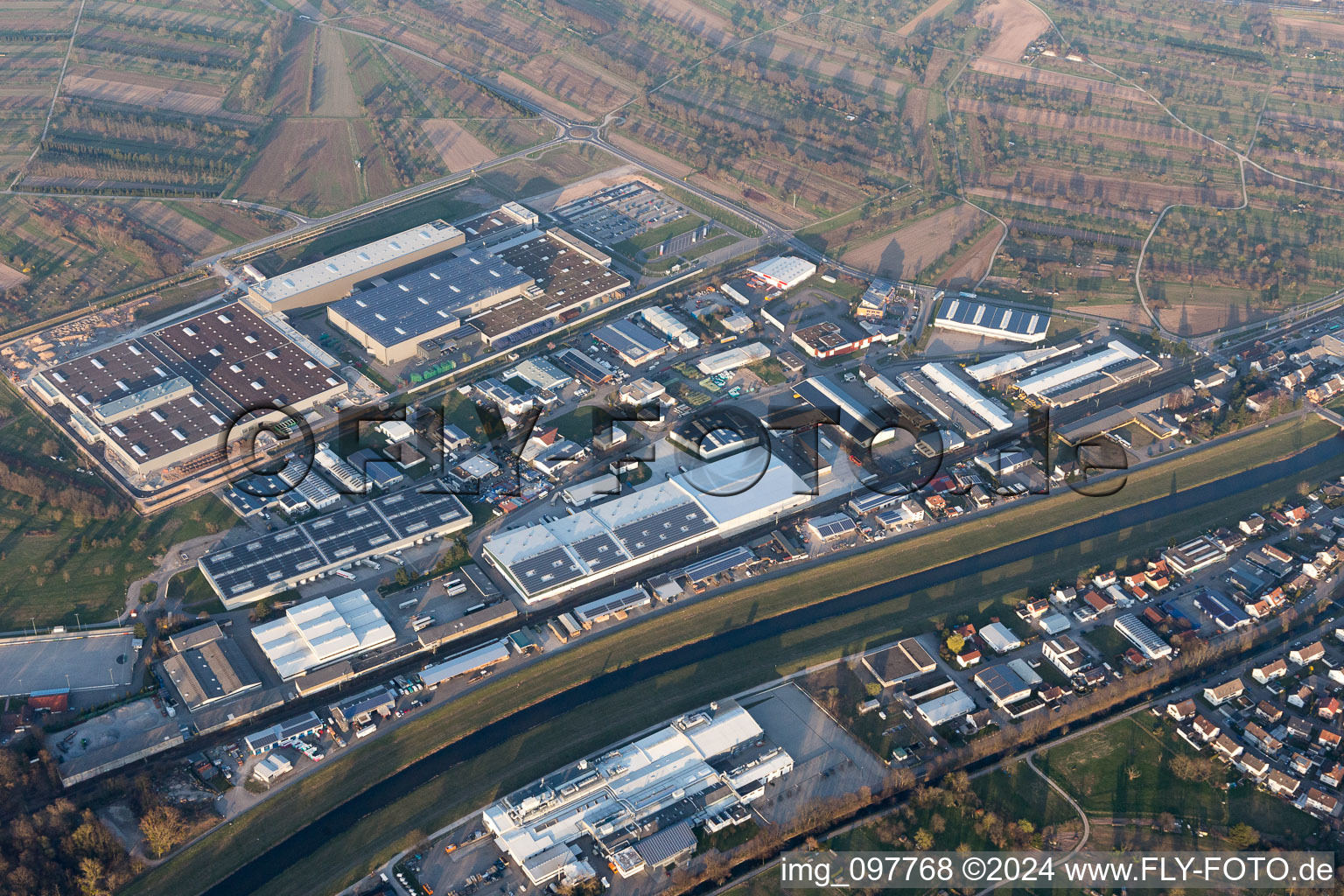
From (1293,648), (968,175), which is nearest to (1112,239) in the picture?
(968,175)

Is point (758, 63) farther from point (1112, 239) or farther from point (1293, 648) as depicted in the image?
point (1293, 648)

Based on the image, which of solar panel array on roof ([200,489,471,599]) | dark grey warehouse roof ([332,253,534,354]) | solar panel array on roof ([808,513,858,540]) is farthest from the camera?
dark grey warehouse roof ([332,253,534,354])

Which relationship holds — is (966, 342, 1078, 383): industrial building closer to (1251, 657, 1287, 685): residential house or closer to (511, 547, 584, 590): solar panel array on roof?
(1251, 657, 1287, 685): residential house

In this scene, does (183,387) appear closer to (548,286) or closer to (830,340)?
(548,286)

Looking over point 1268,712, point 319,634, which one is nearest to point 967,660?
point 1268,712

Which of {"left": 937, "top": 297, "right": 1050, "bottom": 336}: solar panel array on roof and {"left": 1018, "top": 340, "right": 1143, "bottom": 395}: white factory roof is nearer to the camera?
{"left": 1018, "top": 340, "right": 1143, "bottom": 395}: white factory roof

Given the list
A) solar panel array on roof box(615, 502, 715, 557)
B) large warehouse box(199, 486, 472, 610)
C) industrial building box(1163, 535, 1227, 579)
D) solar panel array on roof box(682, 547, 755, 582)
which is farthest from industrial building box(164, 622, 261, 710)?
industrial building box(1163, 535, 1227, 579)
